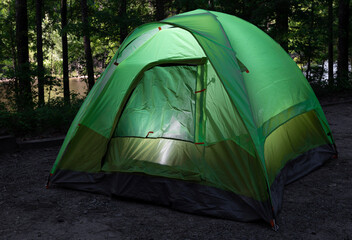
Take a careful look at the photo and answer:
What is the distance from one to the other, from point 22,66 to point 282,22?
7.88 meters

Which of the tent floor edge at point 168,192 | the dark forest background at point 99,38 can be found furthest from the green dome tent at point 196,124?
the dark forest background at point 99,38

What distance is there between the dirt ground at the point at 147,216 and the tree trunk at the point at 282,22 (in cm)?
631

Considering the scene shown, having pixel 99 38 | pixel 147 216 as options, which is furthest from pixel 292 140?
pixel 99 38

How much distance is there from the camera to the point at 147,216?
367 cm

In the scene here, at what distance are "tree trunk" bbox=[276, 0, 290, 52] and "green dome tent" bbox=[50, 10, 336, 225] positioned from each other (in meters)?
5.70

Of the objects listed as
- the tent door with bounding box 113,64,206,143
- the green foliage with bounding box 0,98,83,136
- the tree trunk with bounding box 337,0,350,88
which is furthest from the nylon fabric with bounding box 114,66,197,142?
the tree trunk with bounding box 337,0,350,88

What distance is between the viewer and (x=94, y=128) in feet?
14.8

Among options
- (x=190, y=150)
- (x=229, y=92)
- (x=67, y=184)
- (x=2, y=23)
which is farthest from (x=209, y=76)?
(x=2, y=23)

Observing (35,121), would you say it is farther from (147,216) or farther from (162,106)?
(147,216)

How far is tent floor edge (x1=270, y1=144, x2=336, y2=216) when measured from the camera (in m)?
3.81

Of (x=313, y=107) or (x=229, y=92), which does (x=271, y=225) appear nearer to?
(x=229, y=92)

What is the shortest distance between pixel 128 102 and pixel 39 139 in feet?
10.7

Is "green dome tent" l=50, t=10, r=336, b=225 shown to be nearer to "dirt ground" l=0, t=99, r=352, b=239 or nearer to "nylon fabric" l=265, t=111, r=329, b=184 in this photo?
"nylon fabric" l=265, t=111, r=329, b=184

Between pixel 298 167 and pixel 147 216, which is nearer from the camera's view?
pixel 147 216
